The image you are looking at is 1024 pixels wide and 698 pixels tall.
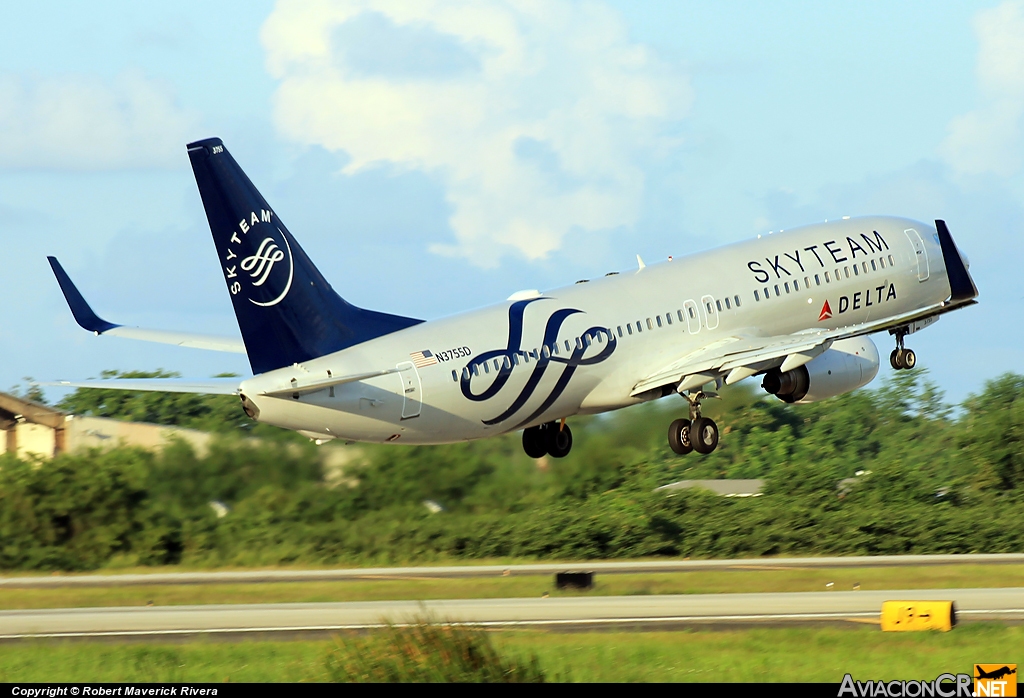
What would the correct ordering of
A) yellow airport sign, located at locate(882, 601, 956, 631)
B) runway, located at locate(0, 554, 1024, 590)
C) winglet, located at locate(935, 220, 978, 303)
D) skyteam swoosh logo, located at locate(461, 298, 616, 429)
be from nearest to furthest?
yellow airport sign, located at locate(882, 601, 956, 631)
skyteam swoosh logo, located at locate(461, 298, 616, 429)
winglet, located at locate(935, 220, 978, 303)
runway, located at locate(0, 554, 1024, 590)

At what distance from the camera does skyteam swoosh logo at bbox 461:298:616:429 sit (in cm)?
4006

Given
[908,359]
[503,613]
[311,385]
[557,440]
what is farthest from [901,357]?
[311,385]

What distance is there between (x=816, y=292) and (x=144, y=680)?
81.3 ft

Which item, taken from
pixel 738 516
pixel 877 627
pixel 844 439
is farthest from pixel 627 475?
pixel 877 627

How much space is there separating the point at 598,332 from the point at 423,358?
6.37m

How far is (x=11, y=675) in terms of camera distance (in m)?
34.1

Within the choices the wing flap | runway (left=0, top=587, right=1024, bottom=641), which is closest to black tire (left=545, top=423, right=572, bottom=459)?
runway (left=0, top=587, right=1024, bottom=641)

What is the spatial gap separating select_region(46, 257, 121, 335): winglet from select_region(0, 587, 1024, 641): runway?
8.70 metres

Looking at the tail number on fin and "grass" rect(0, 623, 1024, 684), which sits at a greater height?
the tail number on fin

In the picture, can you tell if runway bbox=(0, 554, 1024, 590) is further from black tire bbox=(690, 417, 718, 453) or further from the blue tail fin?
the blue tail fin

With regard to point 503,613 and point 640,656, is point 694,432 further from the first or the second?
point 640,656

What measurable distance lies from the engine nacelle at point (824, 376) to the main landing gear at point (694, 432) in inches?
104

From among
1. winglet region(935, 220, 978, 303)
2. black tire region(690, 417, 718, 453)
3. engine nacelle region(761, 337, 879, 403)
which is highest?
winglet region(935, 220, 978, 303)

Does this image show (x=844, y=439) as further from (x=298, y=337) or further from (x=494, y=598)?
(x=298, y=337)
